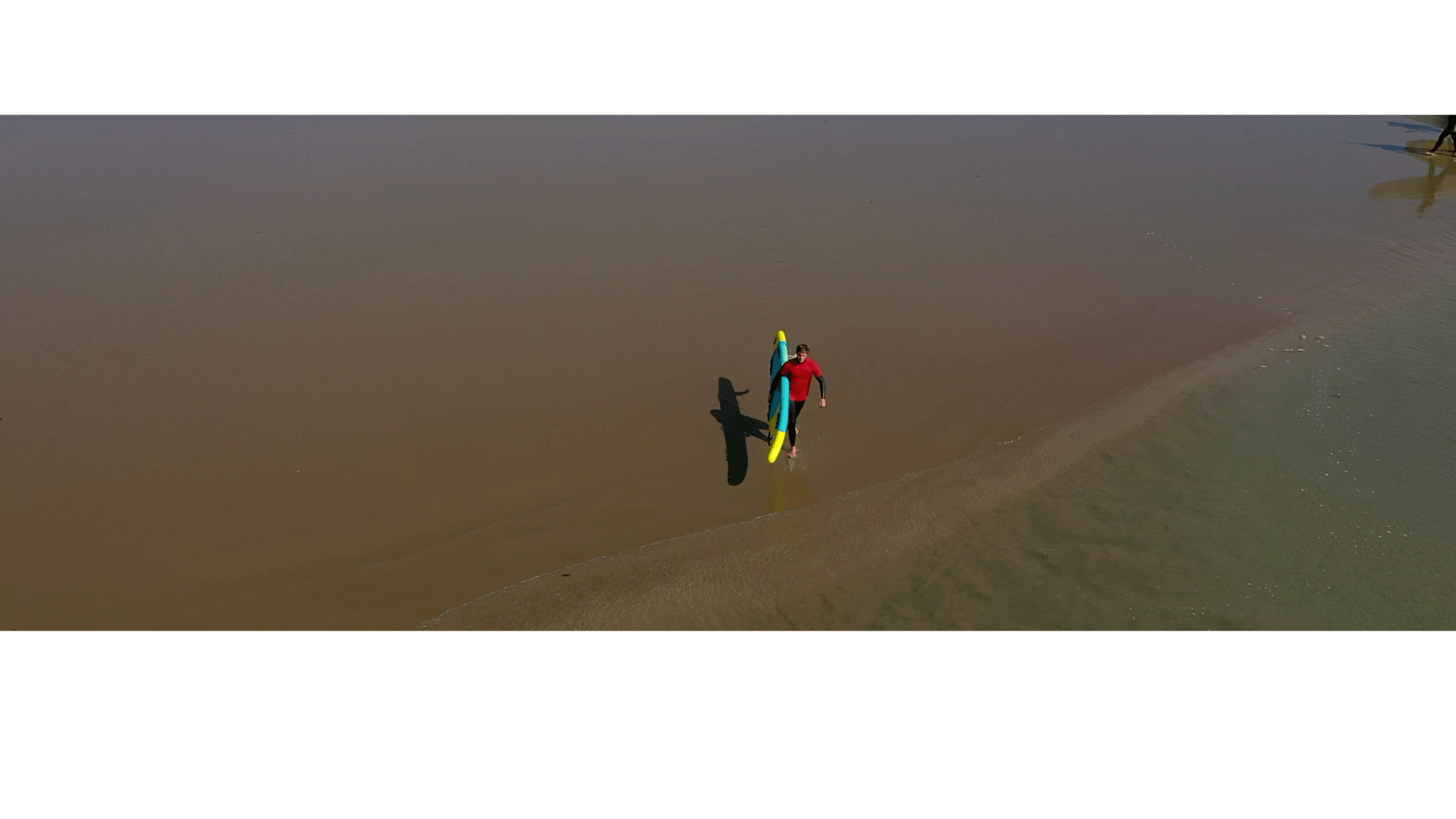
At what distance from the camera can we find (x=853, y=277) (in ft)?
37.6

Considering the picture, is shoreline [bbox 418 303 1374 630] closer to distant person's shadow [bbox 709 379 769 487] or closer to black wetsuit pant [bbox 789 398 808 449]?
distant person's shadow [bbox 709 379 769 487]

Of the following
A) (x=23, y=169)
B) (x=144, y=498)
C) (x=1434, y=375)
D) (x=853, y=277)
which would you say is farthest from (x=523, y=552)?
(x=23, y=169)

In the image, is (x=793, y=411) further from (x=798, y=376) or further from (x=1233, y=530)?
(x=1233, y=530)

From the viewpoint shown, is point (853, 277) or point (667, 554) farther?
point (853, 277)

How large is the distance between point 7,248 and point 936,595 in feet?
42.9

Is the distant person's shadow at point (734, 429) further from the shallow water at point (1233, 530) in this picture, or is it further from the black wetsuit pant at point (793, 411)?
the shallow water at point (1233, 530)

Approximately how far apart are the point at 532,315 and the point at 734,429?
3417 millimetres

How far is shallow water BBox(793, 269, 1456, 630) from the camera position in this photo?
21.4 feet

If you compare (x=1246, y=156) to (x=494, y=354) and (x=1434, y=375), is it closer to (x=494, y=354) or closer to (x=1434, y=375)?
(x=1434, y=375)

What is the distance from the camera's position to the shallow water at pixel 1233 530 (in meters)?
6.51

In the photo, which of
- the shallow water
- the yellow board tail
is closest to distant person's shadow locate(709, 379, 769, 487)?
the yellow board tail

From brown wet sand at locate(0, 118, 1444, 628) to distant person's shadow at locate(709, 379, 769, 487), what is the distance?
12 cm

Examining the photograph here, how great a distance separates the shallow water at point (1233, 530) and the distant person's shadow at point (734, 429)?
1655 millimetres

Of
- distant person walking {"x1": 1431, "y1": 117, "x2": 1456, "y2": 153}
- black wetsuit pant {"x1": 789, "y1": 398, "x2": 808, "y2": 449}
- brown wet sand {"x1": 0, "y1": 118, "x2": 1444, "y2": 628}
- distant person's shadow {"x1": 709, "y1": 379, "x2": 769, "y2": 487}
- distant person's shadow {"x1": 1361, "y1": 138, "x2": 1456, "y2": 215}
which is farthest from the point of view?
distant person walking {"x1": 1431, "y1": 117, "x2": 1456, "y2": 153}
